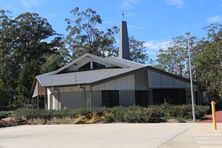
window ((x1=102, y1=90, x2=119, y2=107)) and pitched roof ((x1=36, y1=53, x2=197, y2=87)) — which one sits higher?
pitched roof ((x1=36, y1=53, x2=197, y2=87))

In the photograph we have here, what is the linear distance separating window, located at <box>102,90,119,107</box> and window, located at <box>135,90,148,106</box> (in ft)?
7.99

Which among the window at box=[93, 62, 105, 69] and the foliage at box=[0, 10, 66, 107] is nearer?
the window at box=[93, 62, 105, 69]

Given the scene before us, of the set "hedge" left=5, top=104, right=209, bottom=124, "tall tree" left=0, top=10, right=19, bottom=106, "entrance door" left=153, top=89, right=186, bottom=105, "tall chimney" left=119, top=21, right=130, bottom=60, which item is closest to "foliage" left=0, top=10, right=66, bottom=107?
"tall tree" left=0, top=10, right=19, bottom=106

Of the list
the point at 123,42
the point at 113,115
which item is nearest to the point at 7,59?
the point at 123,42

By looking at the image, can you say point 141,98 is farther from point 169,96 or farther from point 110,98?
point 110,98

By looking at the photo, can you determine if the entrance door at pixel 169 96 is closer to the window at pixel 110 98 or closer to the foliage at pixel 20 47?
the window at pixel 110 98

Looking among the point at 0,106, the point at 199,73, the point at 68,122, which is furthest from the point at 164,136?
the point at 0,106

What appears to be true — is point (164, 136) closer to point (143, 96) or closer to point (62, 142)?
point (62, 142)

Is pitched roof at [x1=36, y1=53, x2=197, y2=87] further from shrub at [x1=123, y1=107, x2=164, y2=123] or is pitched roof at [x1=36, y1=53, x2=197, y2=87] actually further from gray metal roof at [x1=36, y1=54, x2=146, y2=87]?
shrub at [x1=123, y1=107, x2=164, y2=123]

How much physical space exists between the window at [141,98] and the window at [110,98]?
2436mm

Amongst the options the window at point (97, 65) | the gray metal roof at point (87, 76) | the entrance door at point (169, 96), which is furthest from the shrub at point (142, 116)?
the window at point (97, 65)

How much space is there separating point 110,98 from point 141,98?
3650 millimetres

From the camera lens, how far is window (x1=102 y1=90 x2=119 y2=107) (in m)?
34.2

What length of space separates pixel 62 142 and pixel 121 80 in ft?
62.1
